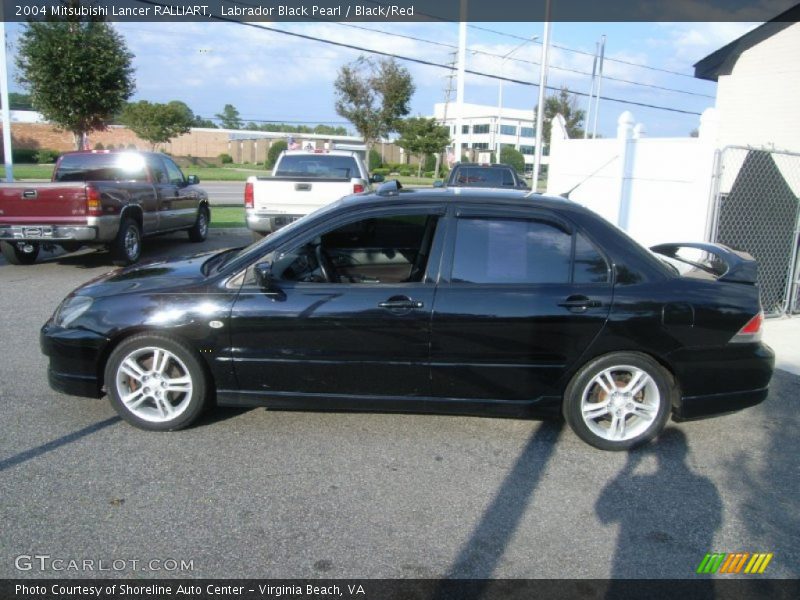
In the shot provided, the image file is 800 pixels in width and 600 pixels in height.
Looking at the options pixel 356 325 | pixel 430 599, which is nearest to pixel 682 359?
pixel 356 325

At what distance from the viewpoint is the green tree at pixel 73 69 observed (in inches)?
698

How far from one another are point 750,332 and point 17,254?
411 inches

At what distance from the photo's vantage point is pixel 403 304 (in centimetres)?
420

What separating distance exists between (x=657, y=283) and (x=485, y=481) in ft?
5.54

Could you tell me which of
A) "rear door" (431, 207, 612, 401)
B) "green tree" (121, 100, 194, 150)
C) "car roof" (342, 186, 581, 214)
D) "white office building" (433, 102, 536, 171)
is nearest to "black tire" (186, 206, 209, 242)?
"car roof" (342, 186, 581, 214)

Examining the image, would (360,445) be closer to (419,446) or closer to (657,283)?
(419,446)

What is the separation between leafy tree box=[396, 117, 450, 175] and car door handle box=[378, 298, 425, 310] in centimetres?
4765

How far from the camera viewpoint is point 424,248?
4531 mm

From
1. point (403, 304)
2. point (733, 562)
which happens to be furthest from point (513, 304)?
point (733, 562)

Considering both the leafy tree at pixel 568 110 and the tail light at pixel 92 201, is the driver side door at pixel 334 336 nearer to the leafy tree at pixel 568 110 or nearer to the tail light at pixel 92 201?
the tail light at pixel 92 201

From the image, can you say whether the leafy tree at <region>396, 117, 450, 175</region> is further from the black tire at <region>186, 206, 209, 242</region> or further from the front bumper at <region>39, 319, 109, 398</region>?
the front bumper at <region>39, 319, 109, 398</region>

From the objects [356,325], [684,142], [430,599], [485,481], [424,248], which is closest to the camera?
[430,599]

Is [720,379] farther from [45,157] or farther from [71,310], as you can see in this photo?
[45,157]

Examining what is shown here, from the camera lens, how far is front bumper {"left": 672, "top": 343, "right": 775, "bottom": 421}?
4.25 metres
